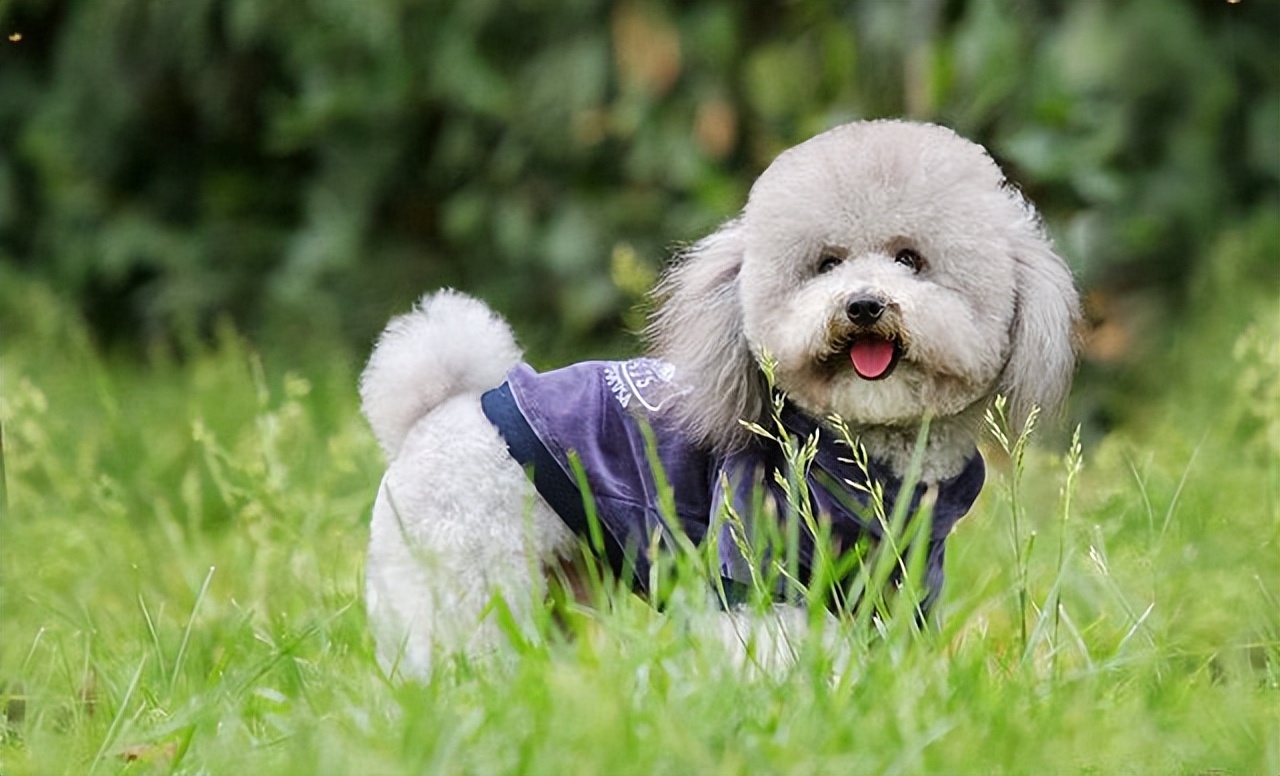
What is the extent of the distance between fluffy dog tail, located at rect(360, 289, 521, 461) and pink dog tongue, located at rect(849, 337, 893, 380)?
627 mm

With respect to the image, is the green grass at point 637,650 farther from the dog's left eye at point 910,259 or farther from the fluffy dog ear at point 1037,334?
the dog's left eye at point 910,259

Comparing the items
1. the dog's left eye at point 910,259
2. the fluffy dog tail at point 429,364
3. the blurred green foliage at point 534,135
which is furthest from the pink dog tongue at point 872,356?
the blurred green foliage at point 534,135

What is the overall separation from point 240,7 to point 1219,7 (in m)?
2.56

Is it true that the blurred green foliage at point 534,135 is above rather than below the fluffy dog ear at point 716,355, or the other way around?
above

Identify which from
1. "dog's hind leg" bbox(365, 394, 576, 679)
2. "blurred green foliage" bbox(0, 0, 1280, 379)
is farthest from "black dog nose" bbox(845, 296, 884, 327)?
"blurred green foliage" bbox(0, 0, 1280, 379)

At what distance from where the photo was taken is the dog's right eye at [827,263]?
94.9 inches

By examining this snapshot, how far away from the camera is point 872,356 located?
235 centimetres

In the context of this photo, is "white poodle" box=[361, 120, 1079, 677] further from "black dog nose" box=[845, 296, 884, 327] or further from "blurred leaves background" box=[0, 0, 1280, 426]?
"blurred leaves background" box=[0, 0, 1280, 426]

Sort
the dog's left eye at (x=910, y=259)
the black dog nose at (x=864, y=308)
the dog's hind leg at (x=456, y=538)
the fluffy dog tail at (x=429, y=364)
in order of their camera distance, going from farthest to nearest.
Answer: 1. the fluffy dog tail at (x=429, y=364)
2. the dog's hind leg at (x=456, y=538)
3. the dog's left eye at (x=910, y=259)
4. the black dog nose at (x=864, y=308)

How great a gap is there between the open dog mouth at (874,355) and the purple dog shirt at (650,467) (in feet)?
0.39

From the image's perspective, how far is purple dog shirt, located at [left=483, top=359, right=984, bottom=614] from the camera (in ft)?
7.95

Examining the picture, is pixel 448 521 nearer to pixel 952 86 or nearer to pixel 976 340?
pixel 976 340

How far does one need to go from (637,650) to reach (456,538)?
0.61m

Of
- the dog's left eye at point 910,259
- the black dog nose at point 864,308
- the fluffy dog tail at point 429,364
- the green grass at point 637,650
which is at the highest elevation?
the fluffy dog tail at point 429,364
